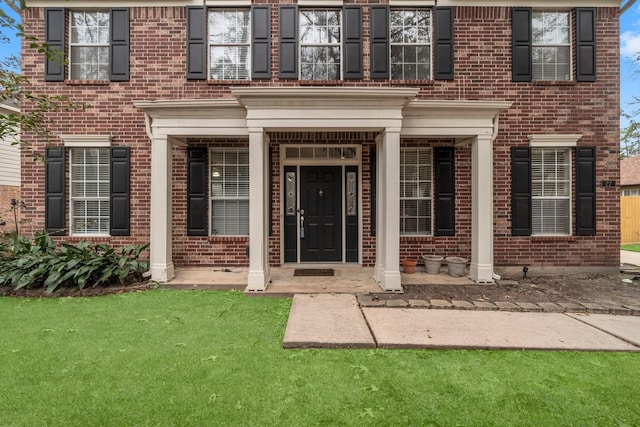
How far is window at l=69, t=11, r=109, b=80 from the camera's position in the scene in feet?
21.8

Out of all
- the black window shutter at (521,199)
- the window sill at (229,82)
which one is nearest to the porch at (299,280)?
the black window shutter at (521,199)

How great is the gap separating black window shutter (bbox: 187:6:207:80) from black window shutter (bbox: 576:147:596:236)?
7.75 meters

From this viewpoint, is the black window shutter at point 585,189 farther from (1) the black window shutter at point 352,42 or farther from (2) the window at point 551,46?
(1) the black window shutter at point 352,42

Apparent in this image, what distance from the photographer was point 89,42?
6633 millimetres

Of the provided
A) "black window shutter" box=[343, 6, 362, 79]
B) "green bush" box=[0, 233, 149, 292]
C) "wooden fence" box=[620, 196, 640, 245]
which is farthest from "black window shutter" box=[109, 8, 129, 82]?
"wooden fence" box=[620, 196, 640, 245]

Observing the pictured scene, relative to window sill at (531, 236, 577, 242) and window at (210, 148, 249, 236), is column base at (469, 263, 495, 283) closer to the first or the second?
window sill at (531, 236, 577, 242)

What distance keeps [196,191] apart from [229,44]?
3065 mm

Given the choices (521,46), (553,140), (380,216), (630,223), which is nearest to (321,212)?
(380,216)

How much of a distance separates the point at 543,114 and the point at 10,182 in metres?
16.0

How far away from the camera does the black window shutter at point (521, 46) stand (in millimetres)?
A: 6492

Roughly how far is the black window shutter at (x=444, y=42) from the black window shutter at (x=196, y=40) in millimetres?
4660

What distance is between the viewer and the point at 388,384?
253 cm

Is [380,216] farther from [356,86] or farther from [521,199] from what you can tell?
[521,199]

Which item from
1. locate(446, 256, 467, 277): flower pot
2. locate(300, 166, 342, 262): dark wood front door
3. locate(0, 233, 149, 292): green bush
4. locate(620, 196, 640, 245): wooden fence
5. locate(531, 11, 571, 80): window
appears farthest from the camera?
locate(620, 196, 640, 245): wooden fence
